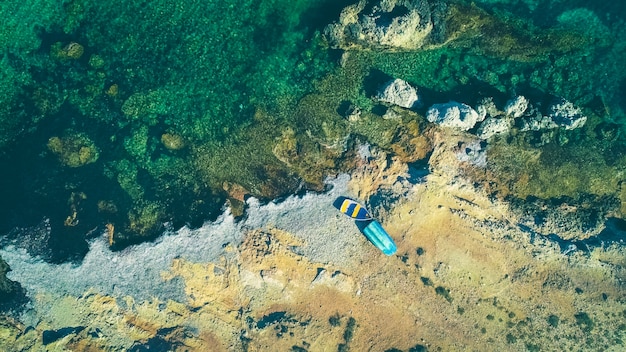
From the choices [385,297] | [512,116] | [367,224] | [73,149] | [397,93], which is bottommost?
[385,297]

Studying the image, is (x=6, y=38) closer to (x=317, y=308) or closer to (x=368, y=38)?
(x=368, y=38)

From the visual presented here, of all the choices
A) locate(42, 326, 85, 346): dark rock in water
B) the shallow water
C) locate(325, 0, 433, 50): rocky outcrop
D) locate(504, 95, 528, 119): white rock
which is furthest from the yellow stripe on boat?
locate(42, 326, 85, 346): dark rock in water

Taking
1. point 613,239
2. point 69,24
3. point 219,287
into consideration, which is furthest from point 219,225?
point 613,239

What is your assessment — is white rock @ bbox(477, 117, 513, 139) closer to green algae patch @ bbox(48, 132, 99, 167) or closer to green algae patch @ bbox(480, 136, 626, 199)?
green algae patch @ bbox(480, 136, 626, 199)

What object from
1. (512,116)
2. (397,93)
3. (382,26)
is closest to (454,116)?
(397,93)

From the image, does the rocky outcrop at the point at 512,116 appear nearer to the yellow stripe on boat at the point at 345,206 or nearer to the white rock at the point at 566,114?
the white rock at the point at 566,114

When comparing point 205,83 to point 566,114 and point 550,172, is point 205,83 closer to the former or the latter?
point 550,172
